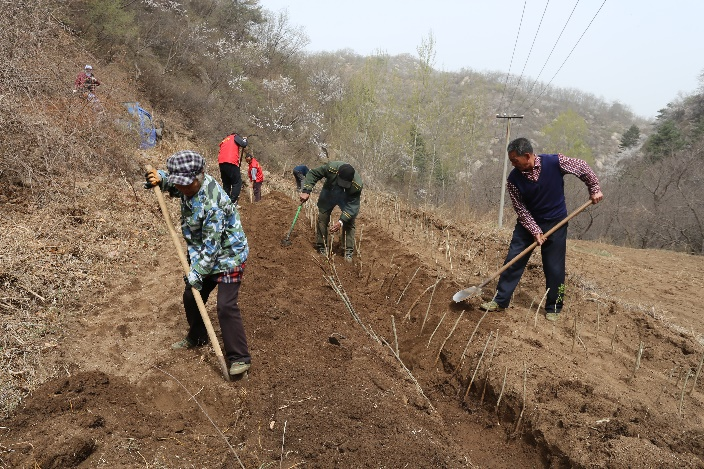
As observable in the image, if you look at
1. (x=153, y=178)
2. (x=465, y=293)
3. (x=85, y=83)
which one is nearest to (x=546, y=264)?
(x=465, y=293)

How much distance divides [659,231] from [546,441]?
23529 millimetres

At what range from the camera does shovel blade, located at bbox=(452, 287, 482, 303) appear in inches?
181

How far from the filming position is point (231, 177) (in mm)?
7141

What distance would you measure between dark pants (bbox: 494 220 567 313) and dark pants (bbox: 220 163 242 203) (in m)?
4.40

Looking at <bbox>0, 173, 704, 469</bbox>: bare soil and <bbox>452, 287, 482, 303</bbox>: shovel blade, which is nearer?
<bbox>0, 173, 704, 469</bbox>: bare soil

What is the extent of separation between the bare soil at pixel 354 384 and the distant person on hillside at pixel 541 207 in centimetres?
32

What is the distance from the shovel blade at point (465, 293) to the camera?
4.59 meters

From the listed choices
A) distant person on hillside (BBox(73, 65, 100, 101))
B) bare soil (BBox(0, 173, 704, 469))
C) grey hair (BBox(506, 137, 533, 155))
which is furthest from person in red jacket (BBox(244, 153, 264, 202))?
grey hair (BBox(506, 137, 533, 155))

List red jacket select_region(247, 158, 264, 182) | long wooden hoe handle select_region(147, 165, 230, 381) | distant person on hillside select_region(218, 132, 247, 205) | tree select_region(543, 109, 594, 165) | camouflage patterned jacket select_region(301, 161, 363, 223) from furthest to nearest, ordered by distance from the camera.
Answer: tree select_region(543, 109, 594, 165), red jacket select_region(247, 158, 264, 182), distant person on hillside select_region(218, 132, 247, 205), camouflage patterned jacket select_region(301, 161, 363, 223), long wooden hoe handle select_region(147, 165, 230, 381)

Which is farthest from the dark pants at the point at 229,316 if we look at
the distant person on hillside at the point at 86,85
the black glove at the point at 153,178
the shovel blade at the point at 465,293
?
the distant person on hillside at the point at 86,85

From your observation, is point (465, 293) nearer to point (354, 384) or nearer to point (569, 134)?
point (354, 384)

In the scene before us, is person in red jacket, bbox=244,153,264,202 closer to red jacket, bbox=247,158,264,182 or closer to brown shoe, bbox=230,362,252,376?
red jacket, bbox=247,158,264,182

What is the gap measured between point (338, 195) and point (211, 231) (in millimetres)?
3323

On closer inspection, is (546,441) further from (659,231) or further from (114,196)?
(659,231)
